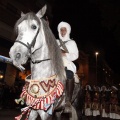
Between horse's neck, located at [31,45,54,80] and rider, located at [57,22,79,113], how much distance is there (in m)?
0.75

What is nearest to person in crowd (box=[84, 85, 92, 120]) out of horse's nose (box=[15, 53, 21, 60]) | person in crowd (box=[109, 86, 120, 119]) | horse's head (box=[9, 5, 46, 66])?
person in crowd (box=[109, 86, 120, 119])

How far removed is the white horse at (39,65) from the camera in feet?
13.4

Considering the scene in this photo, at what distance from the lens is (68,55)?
5.51 m

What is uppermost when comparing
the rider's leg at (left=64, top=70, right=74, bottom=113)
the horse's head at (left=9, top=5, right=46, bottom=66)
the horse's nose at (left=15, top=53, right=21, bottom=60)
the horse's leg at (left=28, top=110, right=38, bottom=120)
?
the horse's head at (left=9, top=5, right=46, bottom=66)

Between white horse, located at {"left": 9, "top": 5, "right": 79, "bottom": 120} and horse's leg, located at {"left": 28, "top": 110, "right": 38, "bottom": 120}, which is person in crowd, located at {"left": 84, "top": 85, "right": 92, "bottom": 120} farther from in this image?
horse's leg, located at {"left": 28, "top": 110, "right": 38, "bottom": 120}

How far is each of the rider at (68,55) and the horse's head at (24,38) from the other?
4.24ft

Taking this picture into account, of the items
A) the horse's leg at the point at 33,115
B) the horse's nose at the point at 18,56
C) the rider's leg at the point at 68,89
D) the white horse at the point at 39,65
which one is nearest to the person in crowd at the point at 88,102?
the rider's leg at the point at 68,89

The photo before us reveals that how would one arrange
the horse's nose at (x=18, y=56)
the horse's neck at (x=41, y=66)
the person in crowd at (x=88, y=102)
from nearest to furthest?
the horse's nose at (x=18, y=56), the horse's neck at (x=41, y=66), the person in crowd at (x=88, y=102)

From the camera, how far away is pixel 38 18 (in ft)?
14.5

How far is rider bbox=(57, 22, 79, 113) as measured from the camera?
502 cm

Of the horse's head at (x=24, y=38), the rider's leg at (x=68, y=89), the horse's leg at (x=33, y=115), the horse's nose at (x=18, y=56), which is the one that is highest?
the horse's head at (x=24, y=38)

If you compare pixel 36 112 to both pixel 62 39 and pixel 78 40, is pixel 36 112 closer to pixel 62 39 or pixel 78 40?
pixel 62 39

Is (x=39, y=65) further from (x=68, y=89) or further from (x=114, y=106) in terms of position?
(x=114, y=106)

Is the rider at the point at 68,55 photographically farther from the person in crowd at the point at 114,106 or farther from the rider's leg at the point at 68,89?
the person in crowd at the point at 114,106
